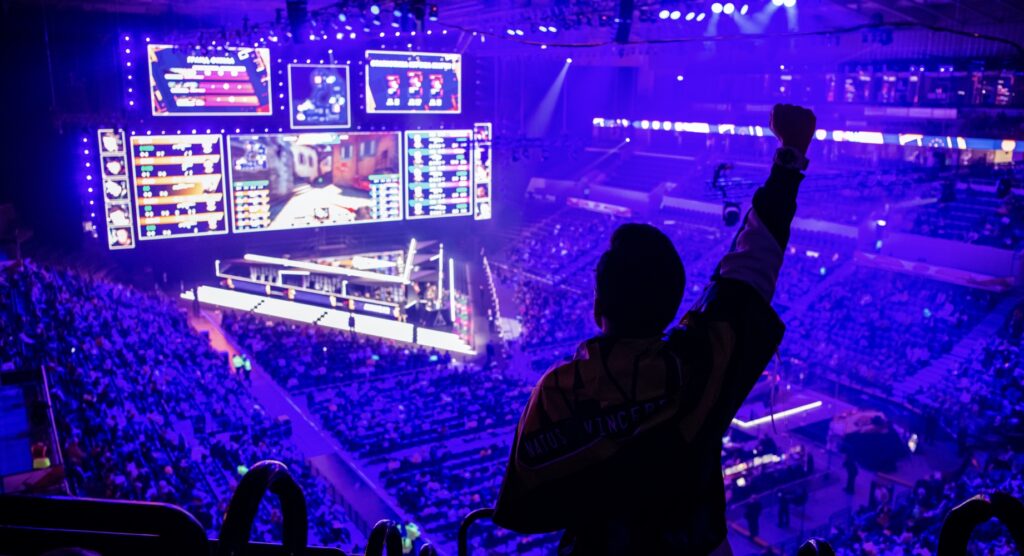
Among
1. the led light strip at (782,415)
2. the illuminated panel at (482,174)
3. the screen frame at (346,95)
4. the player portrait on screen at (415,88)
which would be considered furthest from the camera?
the illuminated panel at (482,174)

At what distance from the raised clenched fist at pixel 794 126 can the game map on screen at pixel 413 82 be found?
49.7 feet

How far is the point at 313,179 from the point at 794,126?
15658 millimetres

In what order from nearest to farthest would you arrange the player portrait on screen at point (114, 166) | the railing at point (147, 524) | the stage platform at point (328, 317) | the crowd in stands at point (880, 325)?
the railing at point (147, 524), the player portrait on screen at point (114, 166), the crowd in stands at point (880, 325), the stage platform at point (328, 317)

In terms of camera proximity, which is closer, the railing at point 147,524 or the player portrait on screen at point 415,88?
the railing at point 147,524

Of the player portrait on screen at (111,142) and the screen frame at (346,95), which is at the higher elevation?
the screen frame at (346,95)

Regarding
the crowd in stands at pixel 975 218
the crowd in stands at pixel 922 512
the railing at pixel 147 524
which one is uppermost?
the railing at pixel 147 524

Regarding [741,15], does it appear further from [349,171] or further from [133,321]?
[133,321]

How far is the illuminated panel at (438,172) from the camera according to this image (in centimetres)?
1706

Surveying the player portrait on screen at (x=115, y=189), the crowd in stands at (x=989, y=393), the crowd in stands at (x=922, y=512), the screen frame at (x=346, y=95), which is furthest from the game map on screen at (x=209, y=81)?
the crowd in stands at (x=989, y=393)

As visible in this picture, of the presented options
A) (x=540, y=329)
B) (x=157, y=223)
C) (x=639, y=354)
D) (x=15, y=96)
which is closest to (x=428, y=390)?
(x=540, y=329)

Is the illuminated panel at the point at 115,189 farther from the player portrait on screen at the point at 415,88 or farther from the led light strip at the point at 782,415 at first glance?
the led light strip at the point at 782,415

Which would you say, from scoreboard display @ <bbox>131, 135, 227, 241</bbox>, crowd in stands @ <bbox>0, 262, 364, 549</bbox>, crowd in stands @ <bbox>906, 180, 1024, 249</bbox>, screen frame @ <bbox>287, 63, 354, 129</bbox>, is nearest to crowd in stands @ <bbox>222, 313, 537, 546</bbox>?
crowd in stands @ <bbox>0, 262, 364, 549</bbox>

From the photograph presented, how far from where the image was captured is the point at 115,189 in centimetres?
1424

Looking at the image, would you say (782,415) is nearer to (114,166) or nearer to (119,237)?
(119,237)
